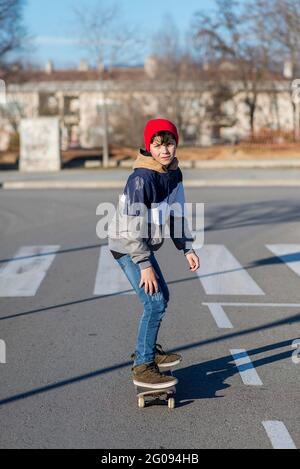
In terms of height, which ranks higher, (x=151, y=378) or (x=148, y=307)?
(x=148, y=307)

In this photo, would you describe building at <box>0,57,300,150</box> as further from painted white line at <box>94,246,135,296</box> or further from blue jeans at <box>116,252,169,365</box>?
blue jeans at <box>116,252,169,365</box>

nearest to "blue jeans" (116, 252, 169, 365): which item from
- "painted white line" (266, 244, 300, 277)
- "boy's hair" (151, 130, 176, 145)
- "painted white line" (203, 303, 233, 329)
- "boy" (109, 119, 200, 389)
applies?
"boy" (109, 119, 200, 389)

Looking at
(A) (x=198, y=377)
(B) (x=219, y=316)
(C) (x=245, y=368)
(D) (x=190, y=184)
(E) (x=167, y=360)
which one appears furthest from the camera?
(D) (x=190, y=184)

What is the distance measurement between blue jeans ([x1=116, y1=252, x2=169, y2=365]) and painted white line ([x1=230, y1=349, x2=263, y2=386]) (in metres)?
0.85

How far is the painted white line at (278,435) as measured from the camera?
14.1ft

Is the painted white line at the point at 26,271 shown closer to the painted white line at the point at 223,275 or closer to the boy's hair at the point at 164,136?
the painted white line at the point at 223,275

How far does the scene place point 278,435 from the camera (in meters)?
4.44

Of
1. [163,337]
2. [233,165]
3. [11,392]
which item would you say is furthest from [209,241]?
[233,165]

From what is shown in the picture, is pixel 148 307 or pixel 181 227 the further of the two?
pixel 181 227

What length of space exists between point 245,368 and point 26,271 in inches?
189

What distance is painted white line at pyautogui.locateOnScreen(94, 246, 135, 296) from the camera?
873 cm

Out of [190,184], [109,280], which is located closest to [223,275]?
[109,280]

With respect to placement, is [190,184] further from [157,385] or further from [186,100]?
[157,385]

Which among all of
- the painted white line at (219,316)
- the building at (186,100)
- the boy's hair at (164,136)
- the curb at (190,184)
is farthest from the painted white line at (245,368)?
the building at (186,100)
